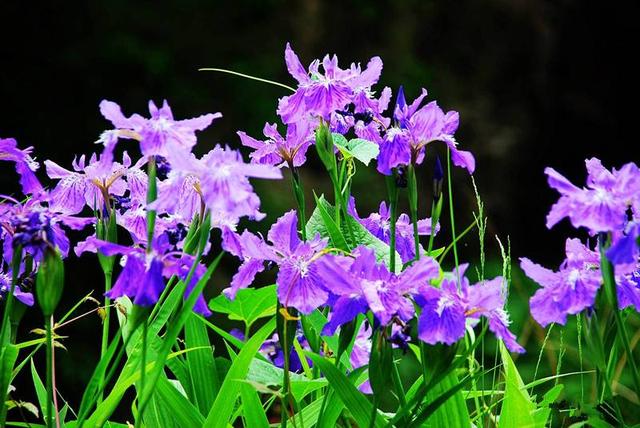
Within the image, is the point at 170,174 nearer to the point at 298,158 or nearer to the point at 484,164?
the point at 298,158

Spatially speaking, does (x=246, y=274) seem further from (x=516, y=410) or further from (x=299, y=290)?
(x=516, y=410)

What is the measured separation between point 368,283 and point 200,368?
0.34 meters

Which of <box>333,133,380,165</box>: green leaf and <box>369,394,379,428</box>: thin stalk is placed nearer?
<box>369,394,379,428</box>: thin stalk

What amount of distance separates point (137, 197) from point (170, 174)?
21 cm

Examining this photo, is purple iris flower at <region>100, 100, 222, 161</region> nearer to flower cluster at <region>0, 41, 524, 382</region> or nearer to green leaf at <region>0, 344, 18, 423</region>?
Result: flower cluster at <region>0, 41, 524, 382</region>

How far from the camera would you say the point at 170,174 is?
2.27 feet

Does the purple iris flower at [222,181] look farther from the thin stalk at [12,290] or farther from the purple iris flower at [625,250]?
the purple iris flower at [625,250]

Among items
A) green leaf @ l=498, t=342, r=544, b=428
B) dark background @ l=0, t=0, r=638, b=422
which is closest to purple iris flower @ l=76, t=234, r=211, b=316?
green leaf @ l=498, t=342, r=544, b=428

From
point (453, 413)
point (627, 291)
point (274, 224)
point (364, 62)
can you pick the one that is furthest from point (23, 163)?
point (364, 62)

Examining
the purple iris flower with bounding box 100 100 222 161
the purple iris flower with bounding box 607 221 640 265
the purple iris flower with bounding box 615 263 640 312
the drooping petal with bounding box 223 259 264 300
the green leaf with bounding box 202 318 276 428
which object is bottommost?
the green leaf with bounding box 202 318 276 428

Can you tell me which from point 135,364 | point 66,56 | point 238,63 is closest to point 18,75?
point 66,56

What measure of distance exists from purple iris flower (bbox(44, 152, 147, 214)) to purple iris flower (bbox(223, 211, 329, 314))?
16cm

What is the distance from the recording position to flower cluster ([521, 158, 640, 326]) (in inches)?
25.6

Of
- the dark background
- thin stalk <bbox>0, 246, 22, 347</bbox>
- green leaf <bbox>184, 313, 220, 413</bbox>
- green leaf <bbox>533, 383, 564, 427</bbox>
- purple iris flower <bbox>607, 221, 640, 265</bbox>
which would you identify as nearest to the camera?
purple iris flower <bbox>607, 221, 640, 265</bbox>
